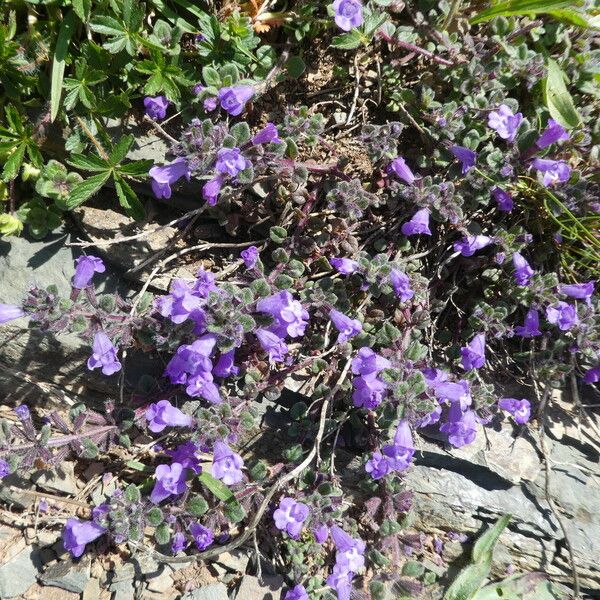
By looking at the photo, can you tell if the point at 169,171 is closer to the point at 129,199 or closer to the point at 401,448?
the point at 129,199

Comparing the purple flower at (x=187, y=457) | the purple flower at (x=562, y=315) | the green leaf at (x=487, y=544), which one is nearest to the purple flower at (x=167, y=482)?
the purple flower at (x=187, y=457)

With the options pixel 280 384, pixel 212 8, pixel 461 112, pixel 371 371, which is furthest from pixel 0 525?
pixel 461 112

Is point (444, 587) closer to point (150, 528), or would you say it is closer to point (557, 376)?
point (557, 376)

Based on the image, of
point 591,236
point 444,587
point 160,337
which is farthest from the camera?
point 444,587

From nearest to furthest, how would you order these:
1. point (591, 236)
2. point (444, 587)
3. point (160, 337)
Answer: point (160, 337)
point (591, 236)
point (444, 587)

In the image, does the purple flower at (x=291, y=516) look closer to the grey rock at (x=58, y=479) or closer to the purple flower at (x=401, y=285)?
the purple flower at (x=401, y=285)

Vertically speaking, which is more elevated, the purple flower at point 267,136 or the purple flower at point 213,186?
the purple flower at point 267,136
